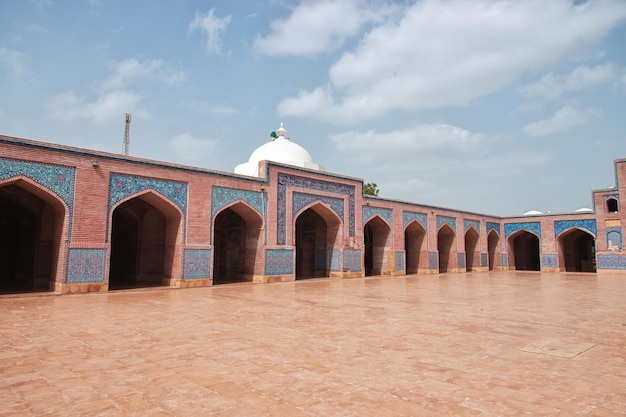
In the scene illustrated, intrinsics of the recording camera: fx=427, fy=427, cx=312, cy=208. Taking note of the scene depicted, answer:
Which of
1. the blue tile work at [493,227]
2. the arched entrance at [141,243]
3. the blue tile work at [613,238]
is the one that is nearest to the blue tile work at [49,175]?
the arched entrance at [141,243]

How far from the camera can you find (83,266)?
1002cm

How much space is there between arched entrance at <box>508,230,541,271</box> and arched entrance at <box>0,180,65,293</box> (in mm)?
25586

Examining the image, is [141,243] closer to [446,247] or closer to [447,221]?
[447,221]

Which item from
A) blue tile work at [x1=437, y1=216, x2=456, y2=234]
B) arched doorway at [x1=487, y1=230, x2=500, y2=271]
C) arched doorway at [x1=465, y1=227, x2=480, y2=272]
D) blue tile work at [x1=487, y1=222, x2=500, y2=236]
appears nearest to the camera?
blue tile work at [x1=437, y1=216, x2=456, y2=234]

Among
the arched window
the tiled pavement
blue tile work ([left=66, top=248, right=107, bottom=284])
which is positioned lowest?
the tiled pavement

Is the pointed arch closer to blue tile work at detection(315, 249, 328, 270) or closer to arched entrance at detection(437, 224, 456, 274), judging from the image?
blue tile work at detection(315, 249, 328, 270)

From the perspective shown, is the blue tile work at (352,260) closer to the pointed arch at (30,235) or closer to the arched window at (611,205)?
the pointed arch at (30,235)

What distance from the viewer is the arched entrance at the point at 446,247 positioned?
2280cm

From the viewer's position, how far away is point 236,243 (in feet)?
54.0

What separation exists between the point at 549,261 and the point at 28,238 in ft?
81.8

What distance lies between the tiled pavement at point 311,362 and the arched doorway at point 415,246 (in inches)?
545

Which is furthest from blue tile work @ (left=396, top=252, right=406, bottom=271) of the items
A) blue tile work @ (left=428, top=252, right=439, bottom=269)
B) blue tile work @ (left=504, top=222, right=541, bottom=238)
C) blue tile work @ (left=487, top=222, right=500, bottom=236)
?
blue tile work @ (left=504, top=222, right=541, bottom=238)

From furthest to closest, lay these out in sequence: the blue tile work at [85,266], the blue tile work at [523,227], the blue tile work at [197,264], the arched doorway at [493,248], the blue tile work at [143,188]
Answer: the arched doorway at [493,248], the blue tile work at [523,227], the blue tile work at [197,264], the blue tile work at [143,188], the blue tile work at [85,266]

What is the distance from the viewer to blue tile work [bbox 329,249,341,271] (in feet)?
54.1
